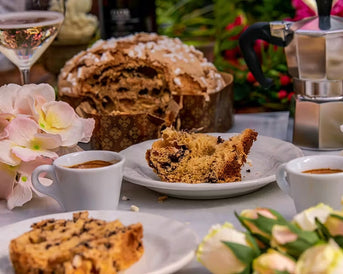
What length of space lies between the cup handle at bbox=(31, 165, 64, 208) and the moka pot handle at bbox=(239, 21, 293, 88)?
59cm

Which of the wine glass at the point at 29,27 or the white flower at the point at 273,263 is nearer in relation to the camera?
the white flower at the point at 273,263

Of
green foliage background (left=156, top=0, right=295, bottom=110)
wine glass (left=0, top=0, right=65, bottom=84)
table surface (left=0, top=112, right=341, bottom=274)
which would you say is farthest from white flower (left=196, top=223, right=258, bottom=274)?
green foliage background (left=156, top=0, right=295, bottom=110)

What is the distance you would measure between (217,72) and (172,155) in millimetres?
492

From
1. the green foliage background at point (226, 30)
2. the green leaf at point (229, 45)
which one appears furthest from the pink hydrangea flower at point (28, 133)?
the green leaf at point (229, 45)

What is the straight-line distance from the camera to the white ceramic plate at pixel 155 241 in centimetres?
73

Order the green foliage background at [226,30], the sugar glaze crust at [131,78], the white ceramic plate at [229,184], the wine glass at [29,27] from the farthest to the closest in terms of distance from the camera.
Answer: the green foliage background at [226,30] → the sugar glaze crust at [131,78] → the wine glass at [29,27] → the white ceramic plate at [229,184]

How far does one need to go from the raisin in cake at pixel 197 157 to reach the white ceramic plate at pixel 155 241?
0.20 meters

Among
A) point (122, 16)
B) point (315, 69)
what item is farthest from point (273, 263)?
point (122, 16)

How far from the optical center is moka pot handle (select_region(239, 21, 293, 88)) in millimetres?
1330

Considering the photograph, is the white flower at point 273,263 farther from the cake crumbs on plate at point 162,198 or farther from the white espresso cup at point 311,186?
the cake crumbs on plate at point 162,198

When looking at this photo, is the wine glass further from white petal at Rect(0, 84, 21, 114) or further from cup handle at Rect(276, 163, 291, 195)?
cup handle at Rect(276, 163, 291, 195)

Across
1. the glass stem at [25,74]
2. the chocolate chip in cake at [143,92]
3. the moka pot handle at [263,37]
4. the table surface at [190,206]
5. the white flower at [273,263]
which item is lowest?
the table surface at [190,206]

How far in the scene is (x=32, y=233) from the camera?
2.48 feet

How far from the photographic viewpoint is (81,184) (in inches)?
36.3
